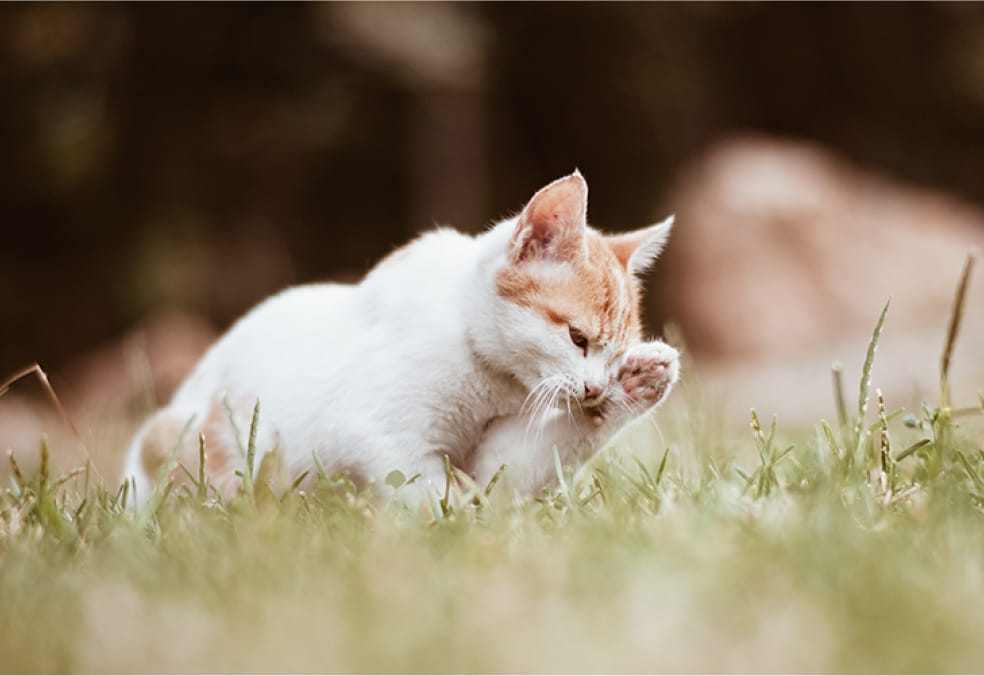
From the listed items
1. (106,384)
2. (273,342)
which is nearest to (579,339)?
(273,342)

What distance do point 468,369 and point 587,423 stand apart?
0.22m

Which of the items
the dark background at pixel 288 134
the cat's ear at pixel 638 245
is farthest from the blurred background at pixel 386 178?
the cat's ear at pixel 638 245

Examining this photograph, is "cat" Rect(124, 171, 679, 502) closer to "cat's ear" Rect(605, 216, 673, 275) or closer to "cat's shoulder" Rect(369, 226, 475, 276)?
"cat's shoulder" Rect(369, 226, 475, 276)

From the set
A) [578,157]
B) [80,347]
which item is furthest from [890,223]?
[80,347]

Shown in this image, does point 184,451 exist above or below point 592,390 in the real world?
below

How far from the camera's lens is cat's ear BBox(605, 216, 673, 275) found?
2.09m

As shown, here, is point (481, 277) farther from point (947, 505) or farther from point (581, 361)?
point (947, 505)

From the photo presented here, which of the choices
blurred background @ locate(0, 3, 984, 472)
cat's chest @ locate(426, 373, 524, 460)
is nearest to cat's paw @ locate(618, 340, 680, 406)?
cat's chest @ locate(426, 373, 524, 460)

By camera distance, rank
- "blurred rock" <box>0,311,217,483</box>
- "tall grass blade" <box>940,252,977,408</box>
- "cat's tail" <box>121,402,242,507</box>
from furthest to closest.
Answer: "blurred rock" <box>0,311,217,483</box> → "cat's tail" <box>121,402,242,507</box> → "tall grass blade" <box>940,252,977,408</box>

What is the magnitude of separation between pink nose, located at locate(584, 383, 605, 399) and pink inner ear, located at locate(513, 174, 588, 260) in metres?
0.24

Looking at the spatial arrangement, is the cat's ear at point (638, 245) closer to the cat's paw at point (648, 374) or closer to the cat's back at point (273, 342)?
the cat's paw at point (648, 374)

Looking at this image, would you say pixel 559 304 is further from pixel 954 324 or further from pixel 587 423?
pixel 954 324

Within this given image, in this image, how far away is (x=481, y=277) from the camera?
189 centimetres

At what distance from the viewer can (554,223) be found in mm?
1874
